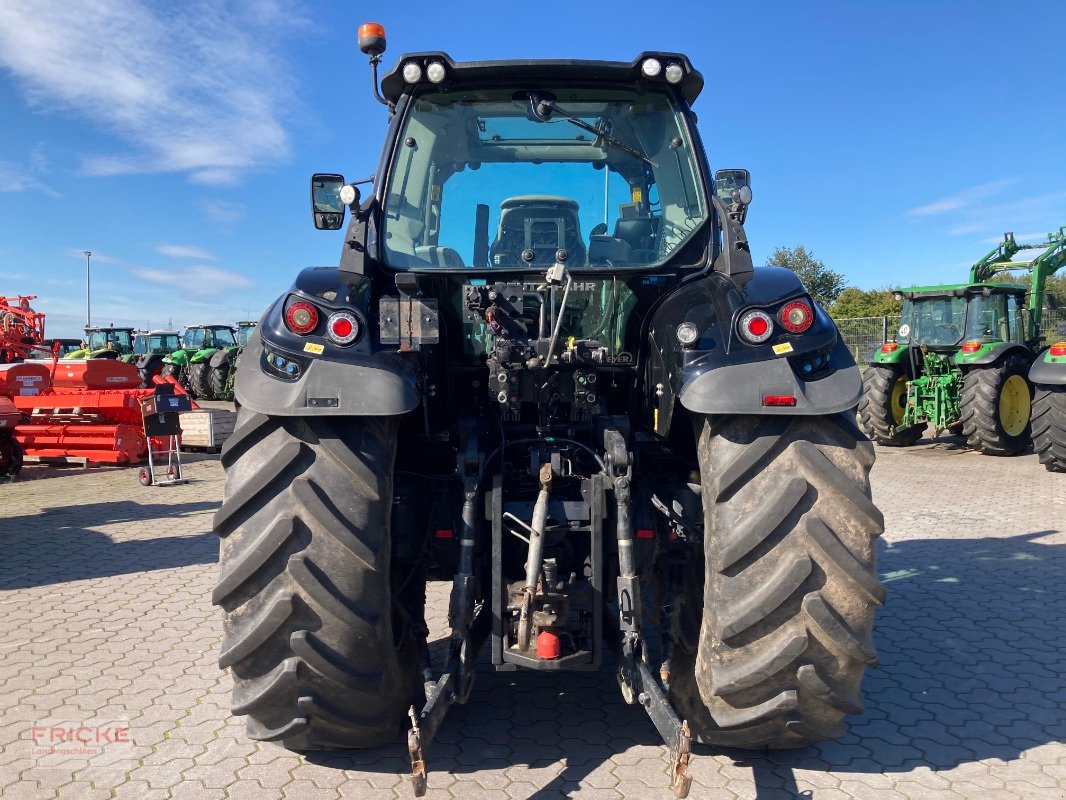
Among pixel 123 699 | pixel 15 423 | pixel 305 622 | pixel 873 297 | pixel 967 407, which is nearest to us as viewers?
pixel 305 622

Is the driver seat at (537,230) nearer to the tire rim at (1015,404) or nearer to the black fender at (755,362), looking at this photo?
the black fender at (755,362)

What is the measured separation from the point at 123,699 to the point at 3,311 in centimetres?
1636

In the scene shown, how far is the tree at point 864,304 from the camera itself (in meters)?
40.2

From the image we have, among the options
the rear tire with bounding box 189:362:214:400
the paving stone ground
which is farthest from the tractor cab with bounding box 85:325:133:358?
the paving stone ground

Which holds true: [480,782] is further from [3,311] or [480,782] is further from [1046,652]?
[3,311]

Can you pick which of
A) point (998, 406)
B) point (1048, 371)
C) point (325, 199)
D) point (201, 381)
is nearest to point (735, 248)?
point (325, 199)

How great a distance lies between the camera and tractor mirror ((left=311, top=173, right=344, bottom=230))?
3.54 m

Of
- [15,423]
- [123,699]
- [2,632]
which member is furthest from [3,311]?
[123,699]

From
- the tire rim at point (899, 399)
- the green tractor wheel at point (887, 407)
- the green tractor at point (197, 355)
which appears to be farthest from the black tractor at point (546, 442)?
the green tractor at point (197, 355)

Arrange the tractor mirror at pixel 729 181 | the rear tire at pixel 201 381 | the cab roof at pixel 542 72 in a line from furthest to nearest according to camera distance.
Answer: the rear tire at pixel 201 381 → the tractor mirror at pixel 729 181 → the cab roof at pixel 542 72

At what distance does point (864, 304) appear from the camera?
43.1 meters

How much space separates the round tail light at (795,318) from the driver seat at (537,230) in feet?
3.09

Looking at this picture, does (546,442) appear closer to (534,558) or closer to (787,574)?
(534,558)

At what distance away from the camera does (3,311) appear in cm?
1700
